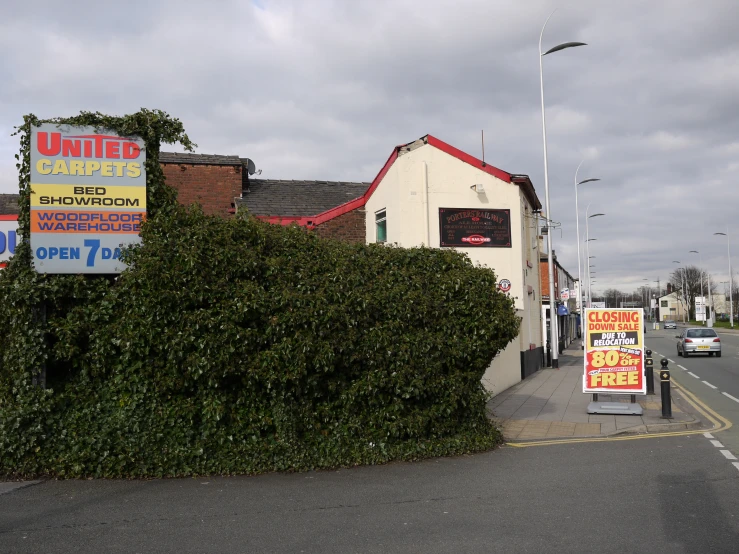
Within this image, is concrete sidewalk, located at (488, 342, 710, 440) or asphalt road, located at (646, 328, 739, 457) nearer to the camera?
concrete sidewalk, located at (488, 342, 710, 440)

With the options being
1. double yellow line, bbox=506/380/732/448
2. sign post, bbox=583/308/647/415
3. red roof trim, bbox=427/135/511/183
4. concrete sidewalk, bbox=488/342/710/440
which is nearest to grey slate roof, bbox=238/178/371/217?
red roof trim, bbox=427/135/511/183

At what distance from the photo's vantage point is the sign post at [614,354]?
14.0m

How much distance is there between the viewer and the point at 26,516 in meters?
6.57

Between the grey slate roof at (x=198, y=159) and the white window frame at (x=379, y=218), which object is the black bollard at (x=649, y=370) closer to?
the white window frame at (x=379, y=218)

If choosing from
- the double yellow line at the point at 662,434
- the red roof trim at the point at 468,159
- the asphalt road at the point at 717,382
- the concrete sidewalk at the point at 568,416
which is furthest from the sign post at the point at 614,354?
the red roof trim at the point at 468,159

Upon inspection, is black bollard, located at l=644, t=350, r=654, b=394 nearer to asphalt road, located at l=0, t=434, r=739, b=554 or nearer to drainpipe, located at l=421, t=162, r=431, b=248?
drainpipe, located at l=421, t=162, r=431, b=248

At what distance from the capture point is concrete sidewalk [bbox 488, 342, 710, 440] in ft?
37.1

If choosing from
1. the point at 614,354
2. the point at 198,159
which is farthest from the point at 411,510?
the point at 198,159

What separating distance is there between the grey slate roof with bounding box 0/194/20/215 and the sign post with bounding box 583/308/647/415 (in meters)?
15.7

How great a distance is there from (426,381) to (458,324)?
95 centimetres

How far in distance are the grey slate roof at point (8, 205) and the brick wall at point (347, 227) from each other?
878 cm

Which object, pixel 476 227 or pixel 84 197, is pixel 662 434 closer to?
pixel 476 227

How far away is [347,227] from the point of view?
20.0 meters

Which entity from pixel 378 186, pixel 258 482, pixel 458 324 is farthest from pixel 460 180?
pixel 258 482
